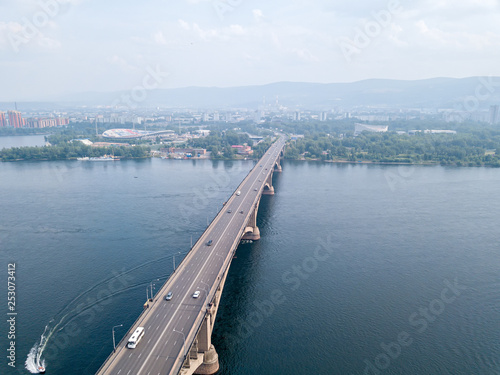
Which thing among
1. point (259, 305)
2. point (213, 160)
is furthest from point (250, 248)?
point (213, 160)

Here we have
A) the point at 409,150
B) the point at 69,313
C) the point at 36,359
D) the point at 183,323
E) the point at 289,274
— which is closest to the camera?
the point at 183,323

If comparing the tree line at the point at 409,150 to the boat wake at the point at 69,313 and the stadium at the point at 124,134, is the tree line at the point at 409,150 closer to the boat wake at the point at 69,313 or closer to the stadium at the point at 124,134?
the stadium at the point at 124,134

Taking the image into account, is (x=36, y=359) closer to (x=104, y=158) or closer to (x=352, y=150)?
(x=104, y=158)

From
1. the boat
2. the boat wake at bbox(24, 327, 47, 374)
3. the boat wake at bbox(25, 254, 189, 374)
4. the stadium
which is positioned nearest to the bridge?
the boat wake at bbox(25, 254, 189, 374)

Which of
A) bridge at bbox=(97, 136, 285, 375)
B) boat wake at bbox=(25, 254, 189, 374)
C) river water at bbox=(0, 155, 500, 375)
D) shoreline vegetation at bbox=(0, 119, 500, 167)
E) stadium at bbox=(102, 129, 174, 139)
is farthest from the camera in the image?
stadium at bbox=(102, 129, 174, 139)

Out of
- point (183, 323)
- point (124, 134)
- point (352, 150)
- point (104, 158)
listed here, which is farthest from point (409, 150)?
point (183, 323)

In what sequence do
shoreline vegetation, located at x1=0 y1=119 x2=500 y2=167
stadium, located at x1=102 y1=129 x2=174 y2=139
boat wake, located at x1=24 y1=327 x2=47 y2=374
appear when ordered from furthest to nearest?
stadium, located at x1=102 y1=129 x2=174 y2=139 < shoreline vegetation, located at x1=0 y1=119 x2=500 y2=167 < boat wake, located at x1=24 y1=327 x2=47 y2=374

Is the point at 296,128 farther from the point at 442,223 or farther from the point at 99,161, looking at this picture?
the point at 442,223

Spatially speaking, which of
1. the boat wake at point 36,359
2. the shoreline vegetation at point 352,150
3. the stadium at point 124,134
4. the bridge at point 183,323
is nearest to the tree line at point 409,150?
the shoreline vegetation at point 352,150

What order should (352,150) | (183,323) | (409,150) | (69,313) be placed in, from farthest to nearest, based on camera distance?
(352,150), (409,150), (69,313), (183,323)

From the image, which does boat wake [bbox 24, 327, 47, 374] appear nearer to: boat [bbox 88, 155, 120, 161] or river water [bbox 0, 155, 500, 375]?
river water [bbox 0, 155, 500, 375]
